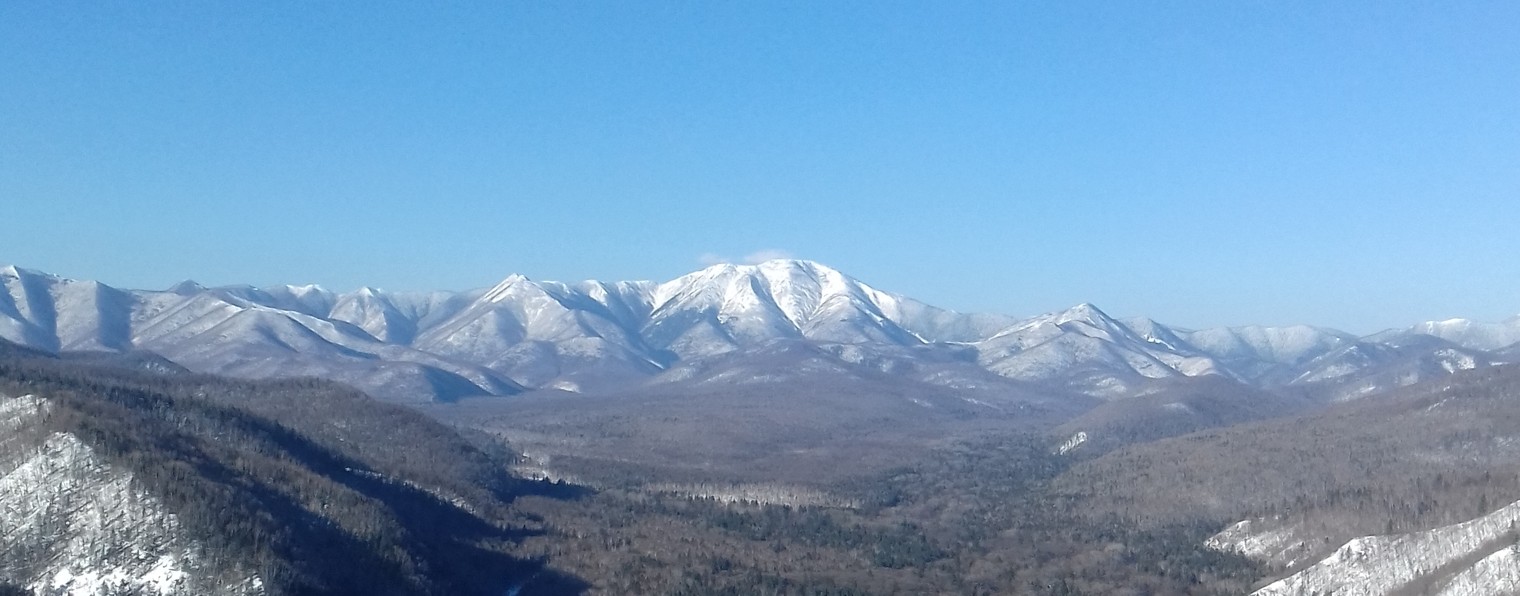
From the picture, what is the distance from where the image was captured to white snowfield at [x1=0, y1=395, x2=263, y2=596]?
3903 inches

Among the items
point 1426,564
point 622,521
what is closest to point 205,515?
point 622,521

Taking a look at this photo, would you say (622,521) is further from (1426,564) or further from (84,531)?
(1426,564)

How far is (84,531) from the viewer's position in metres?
104

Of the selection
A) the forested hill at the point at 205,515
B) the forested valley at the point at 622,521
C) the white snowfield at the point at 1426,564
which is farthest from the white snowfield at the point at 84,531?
the white snowfield at the point at 1426,564

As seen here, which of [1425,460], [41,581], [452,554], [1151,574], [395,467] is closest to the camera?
[41,581]

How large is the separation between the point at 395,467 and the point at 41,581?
2845 inches

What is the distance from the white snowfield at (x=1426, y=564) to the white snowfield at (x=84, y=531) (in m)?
92.3

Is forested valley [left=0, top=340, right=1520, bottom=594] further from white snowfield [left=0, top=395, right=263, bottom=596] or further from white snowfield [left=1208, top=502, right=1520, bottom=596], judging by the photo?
white snowfield [left=1208, top=502, right=1520, bottom=596]

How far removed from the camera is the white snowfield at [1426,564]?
109 m

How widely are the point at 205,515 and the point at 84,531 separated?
30.2ft

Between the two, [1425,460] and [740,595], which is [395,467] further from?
[1425,460]

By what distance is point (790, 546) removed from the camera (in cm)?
15612

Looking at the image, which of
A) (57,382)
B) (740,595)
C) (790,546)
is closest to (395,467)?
(57,382)

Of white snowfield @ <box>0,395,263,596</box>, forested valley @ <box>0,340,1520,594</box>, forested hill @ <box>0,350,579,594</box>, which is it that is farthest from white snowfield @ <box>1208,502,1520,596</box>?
white snowfield @ <box>0,395,263,596</box>
